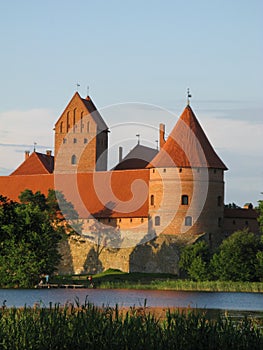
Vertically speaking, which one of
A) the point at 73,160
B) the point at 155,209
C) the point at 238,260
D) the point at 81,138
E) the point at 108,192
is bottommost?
the point at 238,260

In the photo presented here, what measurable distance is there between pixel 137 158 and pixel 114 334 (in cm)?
4424

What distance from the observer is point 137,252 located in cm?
4547

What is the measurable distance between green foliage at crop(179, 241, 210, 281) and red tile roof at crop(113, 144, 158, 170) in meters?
14.8

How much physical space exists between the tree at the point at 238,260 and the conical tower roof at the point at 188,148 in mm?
7526

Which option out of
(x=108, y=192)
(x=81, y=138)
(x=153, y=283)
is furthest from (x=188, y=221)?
(x=81, y=138)

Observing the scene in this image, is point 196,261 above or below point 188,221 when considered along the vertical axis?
below

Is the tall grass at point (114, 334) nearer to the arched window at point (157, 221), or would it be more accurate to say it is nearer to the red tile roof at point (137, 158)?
the arched window at point (157, 221)

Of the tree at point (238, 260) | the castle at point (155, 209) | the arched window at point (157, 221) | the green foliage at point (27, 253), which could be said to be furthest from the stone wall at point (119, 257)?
the green foliage at point (27, 253)

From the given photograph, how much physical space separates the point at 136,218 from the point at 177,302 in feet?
65.1

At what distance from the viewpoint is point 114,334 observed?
13266 mm

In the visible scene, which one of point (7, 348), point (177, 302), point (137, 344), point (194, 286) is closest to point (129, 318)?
point (137, 344)

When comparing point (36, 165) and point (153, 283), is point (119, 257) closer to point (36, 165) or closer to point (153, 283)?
point (153, 283)

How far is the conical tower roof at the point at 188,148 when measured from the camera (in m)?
45.5

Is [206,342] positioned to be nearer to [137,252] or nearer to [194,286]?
[194,286]
